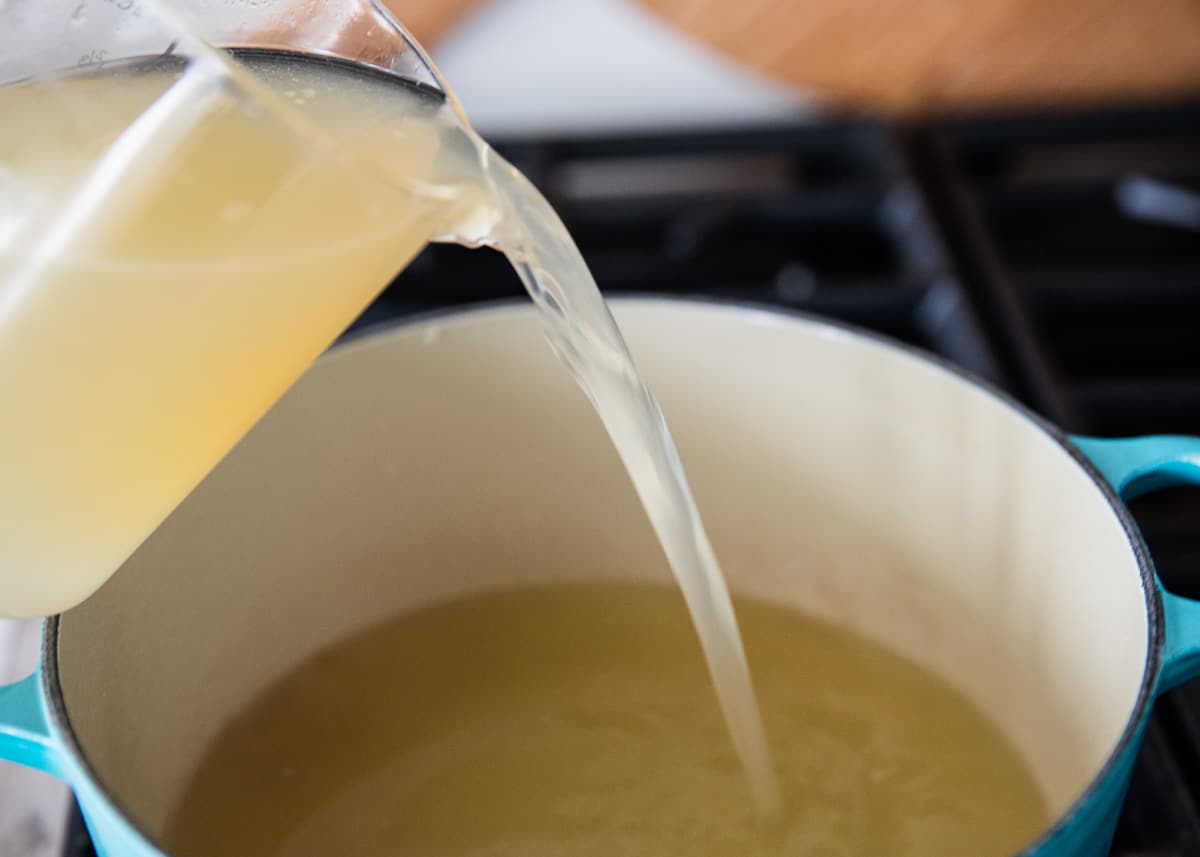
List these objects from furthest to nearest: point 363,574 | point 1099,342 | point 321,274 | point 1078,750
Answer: point 1099,342 → point 363,574 → point 1078,750 → point 321,274

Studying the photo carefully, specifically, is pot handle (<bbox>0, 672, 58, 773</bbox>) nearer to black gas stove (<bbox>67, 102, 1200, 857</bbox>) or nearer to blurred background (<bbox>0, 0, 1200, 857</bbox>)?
blurred background (<bbox>0, 0, 1200, 857</bbox>)

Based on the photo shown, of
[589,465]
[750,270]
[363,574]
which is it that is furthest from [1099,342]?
[363,574]

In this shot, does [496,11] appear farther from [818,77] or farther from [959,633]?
[959,633]

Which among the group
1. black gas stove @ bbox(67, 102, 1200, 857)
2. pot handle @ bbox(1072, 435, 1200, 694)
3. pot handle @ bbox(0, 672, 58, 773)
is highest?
pot handle @ bbox(0, 672, 58, 773)

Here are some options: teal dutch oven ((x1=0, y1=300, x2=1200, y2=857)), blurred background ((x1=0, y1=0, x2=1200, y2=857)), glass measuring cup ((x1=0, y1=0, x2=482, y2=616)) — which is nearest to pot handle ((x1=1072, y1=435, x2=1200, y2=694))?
teal dutch oven ((x1=0, y1=300, x2=1200, y2=857))

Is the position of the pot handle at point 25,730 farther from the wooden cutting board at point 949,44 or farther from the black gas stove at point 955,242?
the wooden cutting board at point 949,44

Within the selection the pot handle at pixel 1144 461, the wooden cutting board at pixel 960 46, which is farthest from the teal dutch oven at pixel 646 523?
the wooden cutting board at pixel 960 46

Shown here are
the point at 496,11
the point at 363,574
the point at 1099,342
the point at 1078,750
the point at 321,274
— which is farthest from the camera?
the point at 496,11
